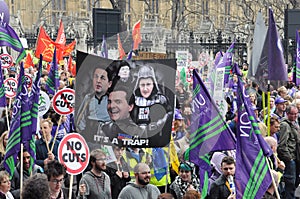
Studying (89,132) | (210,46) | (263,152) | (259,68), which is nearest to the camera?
(263,152)

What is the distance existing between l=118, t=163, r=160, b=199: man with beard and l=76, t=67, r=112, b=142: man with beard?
1.56 feet

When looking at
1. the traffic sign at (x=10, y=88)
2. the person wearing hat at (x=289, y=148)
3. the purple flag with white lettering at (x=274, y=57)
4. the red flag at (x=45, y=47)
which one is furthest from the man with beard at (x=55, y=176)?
the red flag at (x=45, y=47)

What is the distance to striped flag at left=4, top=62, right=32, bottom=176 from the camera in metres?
8.58

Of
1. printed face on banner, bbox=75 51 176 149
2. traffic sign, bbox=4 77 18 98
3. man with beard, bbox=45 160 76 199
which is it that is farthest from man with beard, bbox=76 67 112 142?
traffic sign, bbox=4 77 18 98

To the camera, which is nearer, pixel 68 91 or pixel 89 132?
pixel 89 132

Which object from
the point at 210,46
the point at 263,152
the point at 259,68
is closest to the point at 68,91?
the point at 259,68

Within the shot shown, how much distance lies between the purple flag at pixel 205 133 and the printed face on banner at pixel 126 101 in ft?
1.90

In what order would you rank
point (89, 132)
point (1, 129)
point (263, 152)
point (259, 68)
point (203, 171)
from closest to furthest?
point (263, 152)
point (89, 132)
point (203, 171)
point (259, 68)
point (1, 129)

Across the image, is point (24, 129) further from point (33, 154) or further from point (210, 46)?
point (210, 46)

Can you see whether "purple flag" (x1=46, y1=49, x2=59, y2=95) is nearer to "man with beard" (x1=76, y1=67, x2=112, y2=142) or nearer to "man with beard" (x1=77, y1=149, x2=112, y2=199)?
"man with beard" (x1=77, y1=149, x2=112, y2=199)

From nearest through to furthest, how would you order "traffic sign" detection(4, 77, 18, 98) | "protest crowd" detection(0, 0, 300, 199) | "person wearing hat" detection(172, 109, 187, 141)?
"protest crowd" detection(0, 0, 300, 199) < "person wearing hat" detection(172, 109, 187, 141) < "traffic sign" detection(4, 77, 18, 98)

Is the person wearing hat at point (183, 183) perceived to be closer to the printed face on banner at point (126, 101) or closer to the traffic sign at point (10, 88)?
the printed face on banner at point (126, 101)

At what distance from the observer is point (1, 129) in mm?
12078

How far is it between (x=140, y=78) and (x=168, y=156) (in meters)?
0.74
